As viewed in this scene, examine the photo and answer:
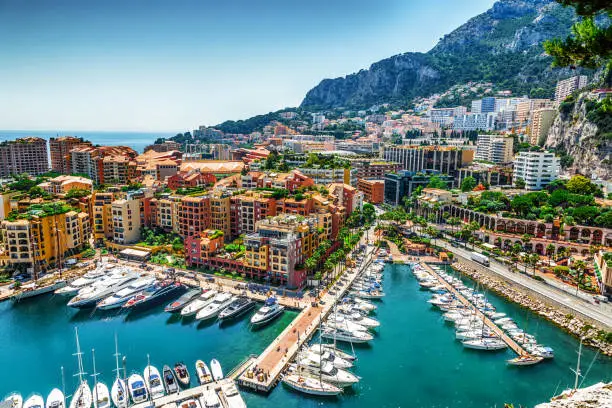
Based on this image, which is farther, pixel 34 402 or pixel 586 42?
pixel 34 402

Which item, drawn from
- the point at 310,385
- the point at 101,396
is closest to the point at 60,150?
the point at 101,396

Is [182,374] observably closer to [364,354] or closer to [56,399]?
[56,399]

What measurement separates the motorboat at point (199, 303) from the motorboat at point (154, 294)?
413 centimetres

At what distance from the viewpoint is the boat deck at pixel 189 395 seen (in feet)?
96.6

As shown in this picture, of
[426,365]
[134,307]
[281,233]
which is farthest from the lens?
[281,233]

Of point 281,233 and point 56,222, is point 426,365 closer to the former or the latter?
point 281,233

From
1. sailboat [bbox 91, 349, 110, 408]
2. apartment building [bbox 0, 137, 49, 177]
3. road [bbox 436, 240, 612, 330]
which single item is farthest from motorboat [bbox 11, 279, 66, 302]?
apartment building [bbox 0, 137, 49, 177]

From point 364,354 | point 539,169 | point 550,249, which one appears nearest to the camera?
point 364,354

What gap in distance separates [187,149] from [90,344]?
13596 cm

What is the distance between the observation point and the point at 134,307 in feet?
150

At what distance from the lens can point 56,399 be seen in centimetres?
2986

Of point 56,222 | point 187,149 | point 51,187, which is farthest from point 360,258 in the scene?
point 187,149

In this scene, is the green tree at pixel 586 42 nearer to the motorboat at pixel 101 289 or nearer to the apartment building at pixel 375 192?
the motorboat at pixel 101 289

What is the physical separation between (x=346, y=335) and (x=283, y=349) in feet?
21.7
